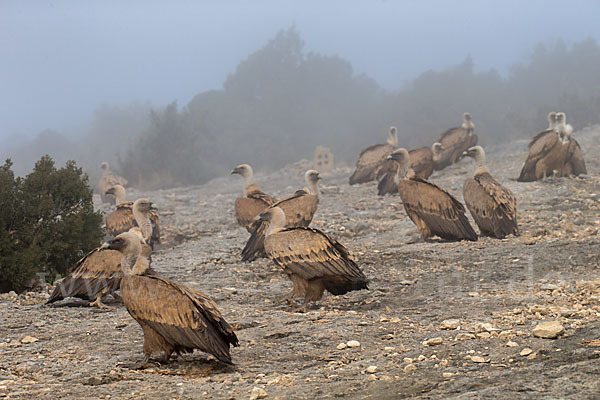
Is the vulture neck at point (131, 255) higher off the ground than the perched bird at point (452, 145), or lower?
Result: lower

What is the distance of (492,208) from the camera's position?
448 inches

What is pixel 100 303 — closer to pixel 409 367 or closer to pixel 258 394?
pixel 258 394

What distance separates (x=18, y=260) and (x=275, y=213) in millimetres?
3412

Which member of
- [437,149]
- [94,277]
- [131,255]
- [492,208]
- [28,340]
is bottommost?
[28,340]

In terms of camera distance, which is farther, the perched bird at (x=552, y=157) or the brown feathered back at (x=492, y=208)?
the perched bird at (x=552, y=157)

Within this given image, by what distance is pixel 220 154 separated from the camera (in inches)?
1807

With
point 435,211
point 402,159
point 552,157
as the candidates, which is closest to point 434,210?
point 435,211

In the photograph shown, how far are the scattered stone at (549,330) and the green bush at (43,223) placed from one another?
653 cm

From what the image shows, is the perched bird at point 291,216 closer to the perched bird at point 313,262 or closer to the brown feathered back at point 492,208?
the brown feathered back at point 492,208

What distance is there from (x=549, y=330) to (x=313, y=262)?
9.32ft

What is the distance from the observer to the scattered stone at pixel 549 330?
207 inches

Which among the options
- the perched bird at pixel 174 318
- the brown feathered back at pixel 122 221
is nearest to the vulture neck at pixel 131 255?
the perched bird at pixel 174 318

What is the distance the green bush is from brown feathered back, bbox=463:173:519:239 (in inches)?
228

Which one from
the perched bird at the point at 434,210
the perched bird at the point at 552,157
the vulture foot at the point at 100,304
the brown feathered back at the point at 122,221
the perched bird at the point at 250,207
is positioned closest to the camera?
the vulture foot at the point at 100,304
